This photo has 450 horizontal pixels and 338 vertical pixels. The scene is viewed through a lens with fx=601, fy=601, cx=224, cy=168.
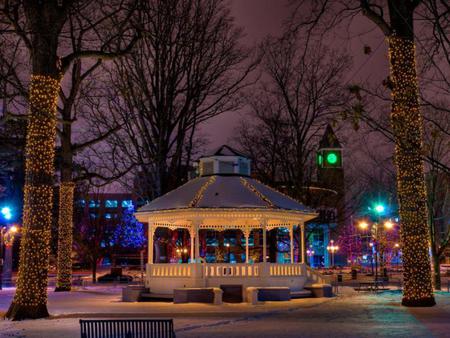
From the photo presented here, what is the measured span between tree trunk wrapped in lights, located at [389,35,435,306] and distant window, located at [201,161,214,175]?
34.3 ft

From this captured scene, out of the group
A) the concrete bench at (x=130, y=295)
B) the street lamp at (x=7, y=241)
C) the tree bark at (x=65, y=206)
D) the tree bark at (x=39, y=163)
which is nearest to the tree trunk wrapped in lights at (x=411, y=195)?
the concrete bench at (x=130, y=295)

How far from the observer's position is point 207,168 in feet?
94.1

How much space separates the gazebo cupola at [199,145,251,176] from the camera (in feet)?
92.8

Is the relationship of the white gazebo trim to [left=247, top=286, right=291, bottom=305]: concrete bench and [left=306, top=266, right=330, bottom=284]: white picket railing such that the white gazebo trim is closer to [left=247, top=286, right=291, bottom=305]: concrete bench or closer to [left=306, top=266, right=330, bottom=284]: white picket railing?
Result: [left=306, top=266, right=330, bottom=284]: white picket railing

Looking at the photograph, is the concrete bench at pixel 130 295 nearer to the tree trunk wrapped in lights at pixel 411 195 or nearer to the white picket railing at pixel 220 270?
the white picket railing at pixel 220 270

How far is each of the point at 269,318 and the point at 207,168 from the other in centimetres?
1212

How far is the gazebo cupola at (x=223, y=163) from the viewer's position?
28281 millimetres

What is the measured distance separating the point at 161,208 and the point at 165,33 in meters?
8.91

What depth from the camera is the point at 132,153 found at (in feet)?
105

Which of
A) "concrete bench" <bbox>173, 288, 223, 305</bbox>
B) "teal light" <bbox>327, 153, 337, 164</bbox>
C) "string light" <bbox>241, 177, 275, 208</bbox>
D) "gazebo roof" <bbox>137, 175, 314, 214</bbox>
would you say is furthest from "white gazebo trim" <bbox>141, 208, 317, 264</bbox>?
"teal light" <bbox>327, 153, 337, 164</bbox>

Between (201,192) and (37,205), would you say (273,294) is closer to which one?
(201,192)

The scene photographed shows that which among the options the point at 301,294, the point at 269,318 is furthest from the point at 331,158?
the point at 269,318

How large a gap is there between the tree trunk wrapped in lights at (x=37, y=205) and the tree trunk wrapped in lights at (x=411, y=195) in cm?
1103

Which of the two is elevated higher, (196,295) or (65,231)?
(65,231)
